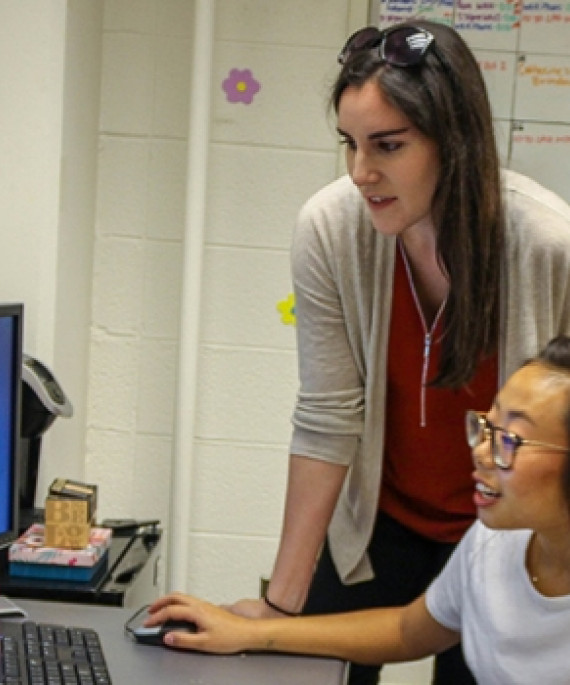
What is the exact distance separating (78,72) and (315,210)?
0.91 meters

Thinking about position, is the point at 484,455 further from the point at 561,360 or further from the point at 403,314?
the point at 403,314

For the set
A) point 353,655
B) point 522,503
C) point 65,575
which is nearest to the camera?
point 522,503

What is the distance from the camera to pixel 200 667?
4.05ft

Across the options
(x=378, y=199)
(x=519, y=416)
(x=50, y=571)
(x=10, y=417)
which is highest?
(x=378, y=199)

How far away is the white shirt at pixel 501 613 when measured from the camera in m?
1.22

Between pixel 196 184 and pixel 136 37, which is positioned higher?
pixel 136 37

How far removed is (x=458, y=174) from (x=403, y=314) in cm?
26

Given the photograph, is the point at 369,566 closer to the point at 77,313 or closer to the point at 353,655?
the point at 353,655

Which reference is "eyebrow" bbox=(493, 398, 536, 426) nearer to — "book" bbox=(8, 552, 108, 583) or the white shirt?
the white shirt

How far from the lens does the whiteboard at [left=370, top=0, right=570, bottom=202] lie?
2.43 metres

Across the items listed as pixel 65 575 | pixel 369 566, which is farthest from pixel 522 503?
pixel 65 575

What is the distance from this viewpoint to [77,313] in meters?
2.39

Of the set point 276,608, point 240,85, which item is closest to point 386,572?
point 276,608

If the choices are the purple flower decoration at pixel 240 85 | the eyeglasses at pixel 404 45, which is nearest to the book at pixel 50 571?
the eyeglasses at pixel 404 45
